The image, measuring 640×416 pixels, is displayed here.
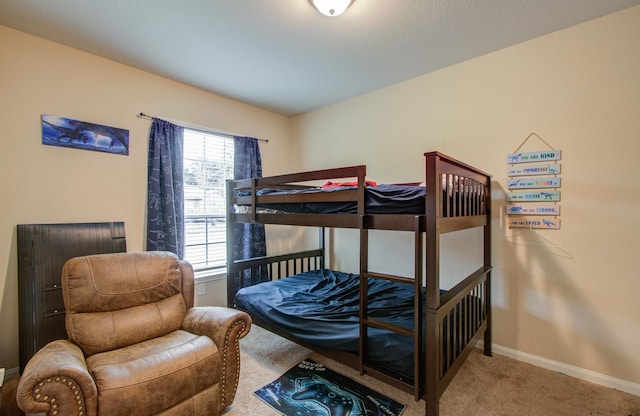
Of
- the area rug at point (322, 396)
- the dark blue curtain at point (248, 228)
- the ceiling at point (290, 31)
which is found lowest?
the area rug at point (322, 396)

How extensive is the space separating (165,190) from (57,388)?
6.24 feet

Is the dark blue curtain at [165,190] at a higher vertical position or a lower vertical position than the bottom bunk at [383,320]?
higher

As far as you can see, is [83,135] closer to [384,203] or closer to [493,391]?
[384,203]

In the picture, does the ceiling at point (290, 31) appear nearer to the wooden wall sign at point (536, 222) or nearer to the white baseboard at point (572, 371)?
the wooden wall sign at point (536, 222)

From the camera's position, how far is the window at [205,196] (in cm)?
316

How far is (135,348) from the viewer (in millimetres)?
1718

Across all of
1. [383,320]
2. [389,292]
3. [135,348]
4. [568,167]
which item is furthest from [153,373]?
[568,167]

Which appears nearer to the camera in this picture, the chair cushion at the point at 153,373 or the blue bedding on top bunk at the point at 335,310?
the chair cushion at the point at 153,373

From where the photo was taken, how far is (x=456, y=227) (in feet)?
5.75

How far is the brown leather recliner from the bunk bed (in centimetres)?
59

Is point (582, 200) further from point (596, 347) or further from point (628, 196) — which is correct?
A: point (596, 347)

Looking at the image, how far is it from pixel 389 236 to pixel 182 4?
2.70 m

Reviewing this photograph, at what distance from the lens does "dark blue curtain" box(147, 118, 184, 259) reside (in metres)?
2.74

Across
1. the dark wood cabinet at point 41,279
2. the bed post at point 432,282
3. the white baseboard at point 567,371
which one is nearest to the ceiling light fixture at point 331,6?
the bed post at point 432,282
